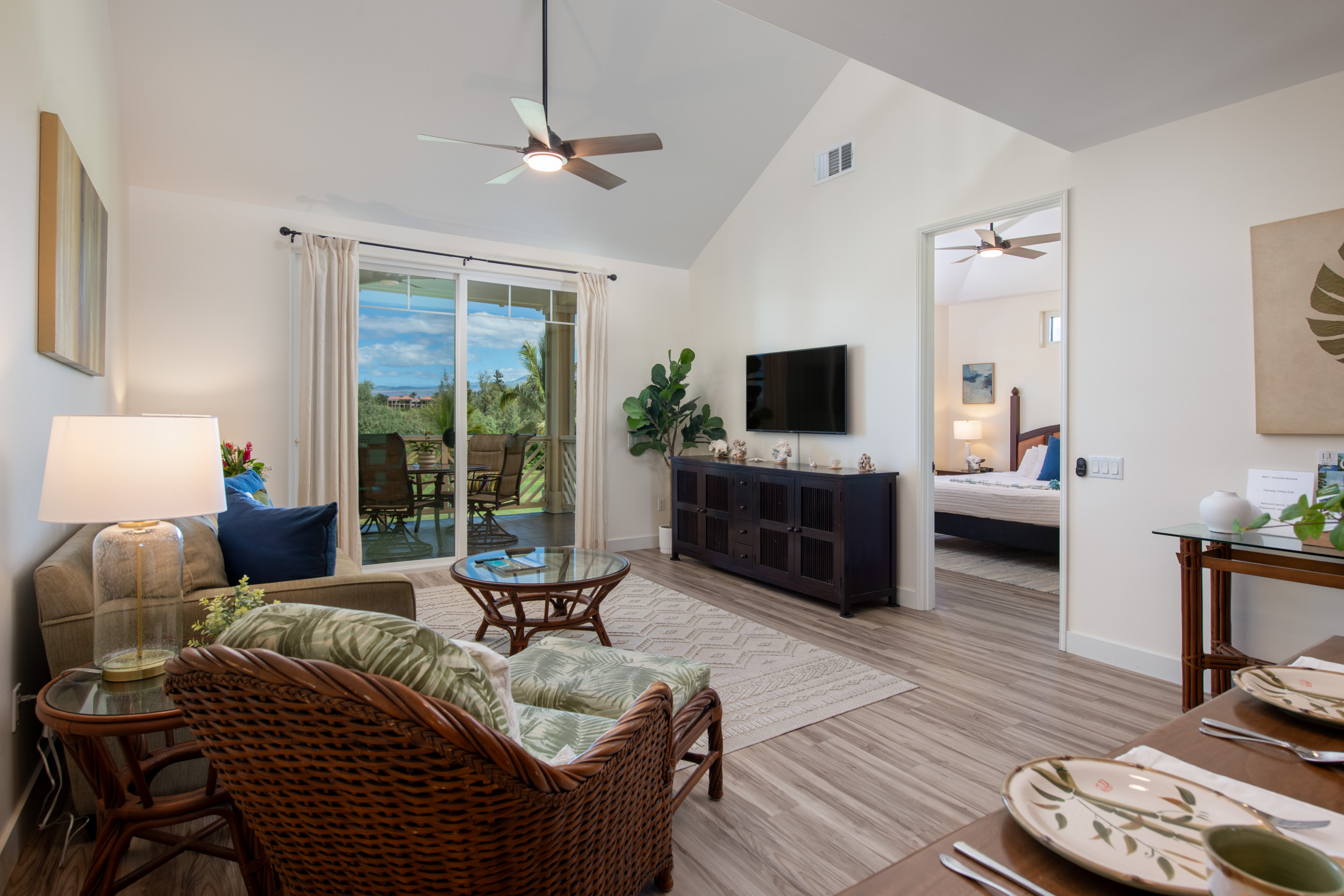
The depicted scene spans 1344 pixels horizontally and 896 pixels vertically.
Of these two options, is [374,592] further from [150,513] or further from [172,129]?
[172,129]

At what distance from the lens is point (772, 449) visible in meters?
5.45

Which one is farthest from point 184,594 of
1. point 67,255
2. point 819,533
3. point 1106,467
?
point 1106,467

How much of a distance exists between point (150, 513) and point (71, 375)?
1438mm

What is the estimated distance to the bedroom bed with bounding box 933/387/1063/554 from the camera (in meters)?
5.44

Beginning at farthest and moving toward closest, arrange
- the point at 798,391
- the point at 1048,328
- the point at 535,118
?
the point at 1048,328
the point at 798,391
the point at 535,118

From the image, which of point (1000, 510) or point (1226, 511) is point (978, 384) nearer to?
point (1000, 510)

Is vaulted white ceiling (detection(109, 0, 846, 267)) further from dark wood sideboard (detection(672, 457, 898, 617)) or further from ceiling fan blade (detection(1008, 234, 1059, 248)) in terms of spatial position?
dark wood sideboard (detection(672, 457, 898, 617))

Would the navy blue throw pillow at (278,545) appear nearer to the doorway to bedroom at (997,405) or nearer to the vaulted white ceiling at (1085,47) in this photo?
the vaulted white ceiling at (1085,47)

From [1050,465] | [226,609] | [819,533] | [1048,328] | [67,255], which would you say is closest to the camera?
[226,609]

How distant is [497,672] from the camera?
1.17m

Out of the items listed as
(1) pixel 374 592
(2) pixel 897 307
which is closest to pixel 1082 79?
(2) pixel 897 307

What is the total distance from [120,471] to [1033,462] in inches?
288

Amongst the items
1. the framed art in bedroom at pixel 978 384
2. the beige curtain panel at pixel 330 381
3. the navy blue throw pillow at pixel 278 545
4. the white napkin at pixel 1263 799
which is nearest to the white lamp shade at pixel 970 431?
the framed art in bedroom at pixel 978 384

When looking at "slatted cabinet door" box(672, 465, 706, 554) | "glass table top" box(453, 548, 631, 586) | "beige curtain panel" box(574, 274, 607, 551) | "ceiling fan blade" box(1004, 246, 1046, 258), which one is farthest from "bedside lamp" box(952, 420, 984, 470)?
"glass table top" box(453, 548, 631, 586)
